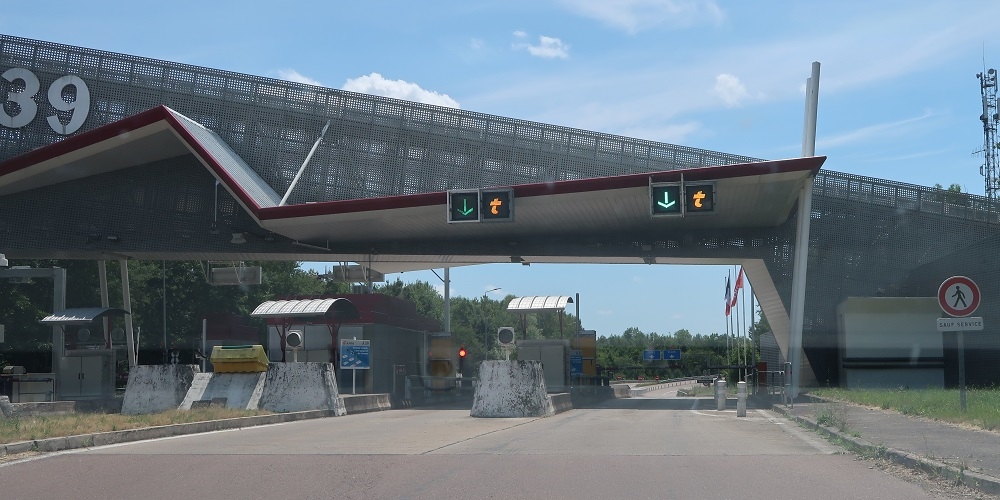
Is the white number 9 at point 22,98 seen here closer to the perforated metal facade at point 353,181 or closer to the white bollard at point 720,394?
the perforated metal facade at point 353,181

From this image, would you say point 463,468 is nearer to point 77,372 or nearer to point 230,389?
point 230,389

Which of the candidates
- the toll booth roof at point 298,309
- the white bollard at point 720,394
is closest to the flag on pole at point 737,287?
the white bollard at point 720,394

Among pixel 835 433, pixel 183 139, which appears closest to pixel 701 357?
pixel 183 139

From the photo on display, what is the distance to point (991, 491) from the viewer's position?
8695 mm

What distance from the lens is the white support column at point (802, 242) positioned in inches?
1205

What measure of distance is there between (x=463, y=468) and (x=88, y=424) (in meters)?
8.08

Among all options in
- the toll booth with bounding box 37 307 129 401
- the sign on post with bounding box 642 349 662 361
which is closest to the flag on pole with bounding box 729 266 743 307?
the sign on post with bounding box 642 349 662 361

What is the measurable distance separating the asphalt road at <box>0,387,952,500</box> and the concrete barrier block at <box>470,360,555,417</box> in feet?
17.8

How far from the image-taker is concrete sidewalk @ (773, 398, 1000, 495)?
9.53 meters

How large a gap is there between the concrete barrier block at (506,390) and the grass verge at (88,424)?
5.45 meters

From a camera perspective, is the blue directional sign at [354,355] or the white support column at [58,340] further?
the white support column at [58,340]

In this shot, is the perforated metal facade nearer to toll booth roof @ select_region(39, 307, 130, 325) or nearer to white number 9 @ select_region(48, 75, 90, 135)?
white number 9 @ select_region(48, 75, 90, 135)

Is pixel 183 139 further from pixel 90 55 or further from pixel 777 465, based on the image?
pixel 777 465

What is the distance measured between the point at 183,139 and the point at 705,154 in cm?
1724
